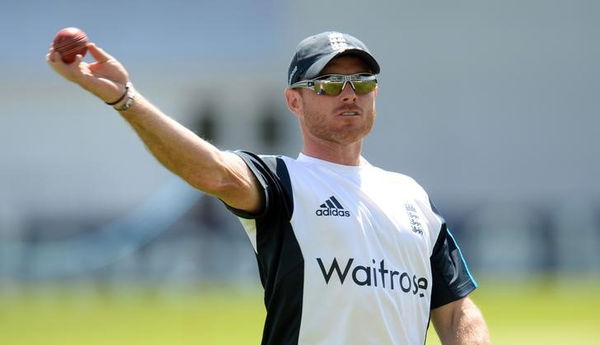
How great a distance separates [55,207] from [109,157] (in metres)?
2.47

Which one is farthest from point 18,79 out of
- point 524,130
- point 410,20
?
point 524,130

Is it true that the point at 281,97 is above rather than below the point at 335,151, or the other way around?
A: below

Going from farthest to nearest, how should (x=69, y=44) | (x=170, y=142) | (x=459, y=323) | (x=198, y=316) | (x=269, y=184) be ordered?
1. (x=198, y=316)
2. (x=459, y=323)
3. (x=269, y=184)
4. (x=170, y=142)
5. (x=69, y=44)

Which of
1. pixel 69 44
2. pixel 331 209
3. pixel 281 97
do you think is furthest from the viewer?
pixel 281 97

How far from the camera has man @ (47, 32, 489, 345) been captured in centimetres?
486

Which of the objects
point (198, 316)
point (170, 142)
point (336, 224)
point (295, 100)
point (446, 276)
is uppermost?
point (295, 100)

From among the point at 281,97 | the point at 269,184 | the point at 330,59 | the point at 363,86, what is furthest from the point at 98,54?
the point at 281,97

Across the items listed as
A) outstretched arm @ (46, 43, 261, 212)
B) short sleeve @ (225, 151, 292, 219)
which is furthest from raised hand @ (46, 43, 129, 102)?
short sleeve @ (225, 151, 292, 219)

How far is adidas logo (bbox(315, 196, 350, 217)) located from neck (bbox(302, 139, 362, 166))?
244mm

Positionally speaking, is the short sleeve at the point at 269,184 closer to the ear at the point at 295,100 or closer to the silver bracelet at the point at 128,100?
the ear at the point at 295,100

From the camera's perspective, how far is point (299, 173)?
513cm

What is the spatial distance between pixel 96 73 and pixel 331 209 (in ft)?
3.76

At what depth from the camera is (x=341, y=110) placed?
5199mm

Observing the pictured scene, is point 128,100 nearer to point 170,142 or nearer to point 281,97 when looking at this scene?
point 170,142
